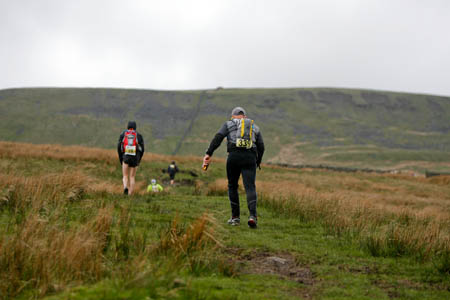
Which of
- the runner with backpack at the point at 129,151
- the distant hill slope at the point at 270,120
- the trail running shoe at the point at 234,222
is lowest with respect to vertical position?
the trail running shoe at the point at 234,222

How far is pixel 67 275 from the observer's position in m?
4.16

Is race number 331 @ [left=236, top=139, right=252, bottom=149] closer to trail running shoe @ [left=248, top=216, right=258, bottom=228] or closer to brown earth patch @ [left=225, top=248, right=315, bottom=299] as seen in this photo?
trail running shoe @ [left=248, top=216, right=258, bottom=228]

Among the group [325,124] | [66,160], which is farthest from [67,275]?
[325,124]

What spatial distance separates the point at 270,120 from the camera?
140m

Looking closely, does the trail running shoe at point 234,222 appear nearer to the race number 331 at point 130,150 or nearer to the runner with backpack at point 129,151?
the runner with backpack at point 129,151

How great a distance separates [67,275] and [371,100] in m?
173

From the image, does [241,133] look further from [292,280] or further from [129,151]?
[129,151]

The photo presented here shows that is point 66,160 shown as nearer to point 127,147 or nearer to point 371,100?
point 127,147

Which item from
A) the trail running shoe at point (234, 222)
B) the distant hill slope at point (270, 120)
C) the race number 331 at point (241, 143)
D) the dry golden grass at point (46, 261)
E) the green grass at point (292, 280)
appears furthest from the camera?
the distant hill slope at point (270, 120)

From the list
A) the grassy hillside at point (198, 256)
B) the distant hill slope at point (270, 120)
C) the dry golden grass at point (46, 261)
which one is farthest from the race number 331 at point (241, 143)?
the distant hill slope at point (270, 120)

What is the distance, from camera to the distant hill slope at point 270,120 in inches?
4424

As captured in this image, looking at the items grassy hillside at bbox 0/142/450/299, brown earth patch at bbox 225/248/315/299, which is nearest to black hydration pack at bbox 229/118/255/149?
grassy hillside at bbox 0/142/450/299

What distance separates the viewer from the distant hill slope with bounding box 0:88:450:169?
11238 centimetres

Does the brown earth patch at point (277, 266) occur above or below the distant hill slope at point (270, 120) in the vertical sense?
below
